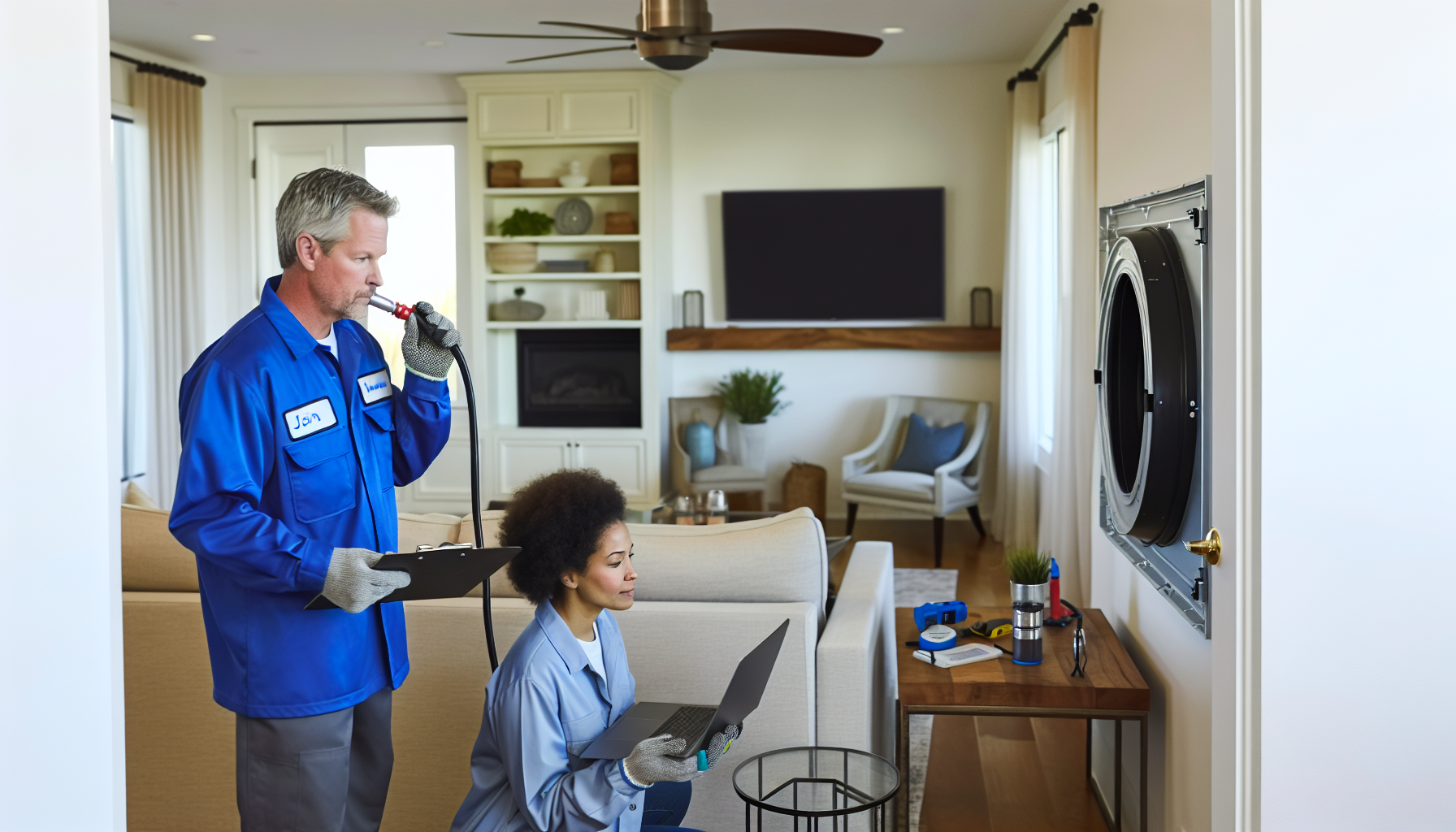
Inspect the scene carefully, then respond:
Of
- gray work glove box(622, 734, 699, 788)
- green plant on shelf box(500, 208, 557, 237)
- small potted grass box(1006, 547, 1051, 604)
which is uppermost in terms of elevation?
green plant on shelf box(500, 208, 557, 237)

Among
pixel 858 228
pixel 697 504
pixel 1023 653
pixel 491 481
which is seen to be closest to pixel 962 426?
pixel 858 228

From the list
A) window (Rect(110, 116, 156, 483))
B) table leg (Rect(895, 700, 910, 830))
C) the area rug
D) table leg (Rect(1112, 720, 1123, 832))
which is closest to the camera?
table leg (Rect(895, 700, 910, 830))

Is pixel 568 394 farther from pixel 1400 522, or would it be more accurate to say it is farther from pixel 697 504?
pixel 1400 522

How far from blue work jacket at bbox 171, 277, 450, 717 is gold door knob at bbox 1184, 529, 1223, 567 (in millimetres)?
1242

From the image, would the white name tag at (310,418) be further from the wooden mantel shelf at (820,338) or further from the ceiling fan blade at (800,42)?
the wooden mantel shelf at (820,338)

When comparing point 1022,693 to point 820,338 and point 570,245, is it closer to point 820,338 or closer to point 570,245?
point 820,338

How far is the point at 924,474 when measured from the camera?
20.5 feet

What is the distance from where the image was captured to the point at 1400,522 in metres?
1.28

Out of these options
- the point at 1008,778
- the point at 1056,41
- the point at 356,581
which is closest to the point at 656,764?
the point at 356,581

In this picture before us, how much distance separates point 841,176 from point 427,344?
5.38m

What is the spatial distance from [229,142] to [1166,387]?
6622 mm

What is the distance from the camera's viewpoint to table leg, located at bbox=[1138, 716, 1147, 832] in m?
2.43

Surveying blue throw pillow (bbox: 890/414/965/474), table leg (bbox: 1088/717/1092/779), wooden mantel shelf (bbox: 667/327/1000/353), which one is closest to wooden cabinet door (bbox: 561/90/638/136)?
wooden mantel shelf (bbox: 667/327/1000/353)

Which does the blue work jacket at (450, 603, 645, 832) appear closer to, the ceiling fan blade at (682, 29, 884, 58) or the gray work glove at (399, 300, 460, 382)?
the gray work glove at (399, 300, 460, 382)
